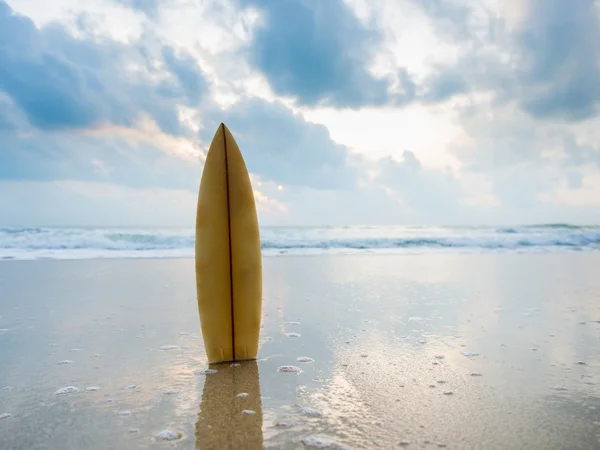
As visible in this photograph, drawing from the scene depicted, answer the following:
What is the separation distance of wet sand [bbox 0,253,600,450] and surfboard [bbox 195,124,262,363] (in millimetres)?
210

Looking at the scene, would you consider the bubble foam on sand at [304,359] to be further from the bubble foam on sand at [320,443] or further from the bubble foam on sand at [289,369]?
the bubble foam on sand at [320,443]

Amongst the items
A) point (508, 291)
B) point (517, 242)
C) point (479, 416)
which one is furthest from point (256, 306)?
point (517, 242)

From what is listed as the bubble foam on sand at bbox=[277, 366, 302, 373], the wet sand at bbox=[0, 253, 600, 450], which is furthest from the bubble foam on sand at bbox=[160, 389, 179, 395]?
the bubble foam on sand at bbox=[277, 366, 302, 373]

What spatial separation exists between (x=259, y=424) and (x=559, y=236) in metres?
19.7

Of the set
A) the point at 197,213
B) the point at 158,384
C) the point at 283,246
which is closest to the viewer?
the point at 158,384

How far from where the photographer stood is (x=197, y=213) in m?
2.75

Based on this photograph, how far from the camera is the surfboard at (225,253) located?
8.98 ft

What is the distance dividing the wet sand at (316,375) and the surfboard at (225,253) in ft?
0.69

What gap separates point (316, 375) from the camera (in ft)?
8.13

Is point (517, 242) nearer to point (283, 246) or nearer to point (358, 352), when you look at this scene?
point (283, 246)

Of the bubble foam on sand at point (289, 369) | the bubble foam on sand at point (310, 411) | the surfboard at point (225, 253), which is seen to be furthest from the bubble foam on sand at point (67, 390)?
the bubble foam on sand at point (310, 411)

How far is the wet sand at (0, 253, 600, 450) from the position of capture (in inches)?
69.2

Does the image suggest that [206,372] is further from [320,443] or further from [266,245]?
[266,245]

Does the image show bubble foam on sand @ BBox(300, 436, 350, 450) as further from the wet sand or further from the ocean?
the ocean
